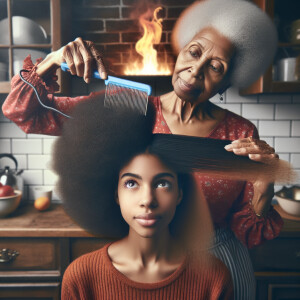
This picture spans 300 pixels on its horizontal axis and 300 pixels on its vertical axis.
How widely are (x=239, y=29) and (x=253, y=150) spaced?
215mm

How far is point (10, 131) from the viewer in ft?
3.57

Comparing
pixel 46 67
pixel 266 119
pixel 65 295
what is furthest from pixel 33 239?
pixel 266 119

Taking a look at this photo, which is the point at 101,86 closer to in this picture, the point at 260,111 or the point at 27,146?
the point at 27,146

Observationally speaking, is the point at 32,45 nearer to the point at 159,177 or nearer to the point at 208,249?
the point at 159,177

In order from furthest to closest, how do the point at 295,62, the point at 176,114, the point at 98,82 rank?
the point at 98,82
the point at 295,62
the point at 176,114

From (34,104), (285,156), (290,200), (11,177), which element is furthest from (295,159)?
(11,177)

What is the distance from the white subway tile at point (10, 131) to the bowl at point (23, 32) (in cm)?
36

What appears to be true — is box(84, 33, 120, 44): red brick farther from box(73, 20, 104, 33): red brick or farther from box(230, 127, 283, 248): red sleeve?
box(230, 127, 283, 248): red sleeve

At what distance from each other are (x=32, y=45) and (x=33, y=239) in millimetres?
559

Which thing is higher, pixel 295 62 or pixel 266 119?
pixel 295 62

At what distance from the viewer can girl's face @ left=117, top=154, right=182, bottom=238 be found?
45 cm

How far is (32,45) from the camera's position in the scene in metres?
0.82

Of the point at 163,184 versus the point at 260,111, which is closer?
the point at 163,184

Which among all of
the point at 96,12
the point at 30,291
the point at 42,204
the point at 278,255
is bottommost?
the point at 30,291
